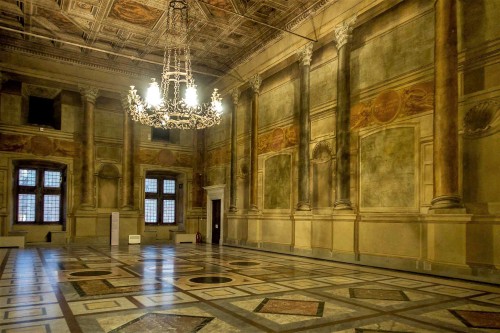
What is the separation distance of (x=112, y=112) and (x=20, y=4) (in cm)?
559

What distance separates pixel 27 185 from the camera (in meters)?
15.2

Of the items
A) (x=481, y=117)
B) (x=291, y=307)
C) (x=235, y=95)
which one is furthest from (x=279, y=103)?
(x=291, y=307)

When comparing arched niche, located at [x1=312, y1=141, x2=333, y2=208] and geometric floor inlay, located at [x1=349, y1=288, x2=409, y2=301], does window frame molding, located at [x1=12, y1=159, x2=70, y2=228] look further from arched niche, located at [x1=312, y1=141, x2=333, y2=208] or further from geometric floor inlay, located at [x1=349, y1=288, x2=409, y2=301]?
geometric floor inlay, located at [x1=349, y1=288, x2=409, y2=301]

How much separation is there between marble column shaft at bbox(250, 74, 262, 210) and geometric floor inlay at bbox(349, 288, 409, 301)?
7598 millimetres

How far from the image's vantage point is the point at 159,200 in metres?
17.9

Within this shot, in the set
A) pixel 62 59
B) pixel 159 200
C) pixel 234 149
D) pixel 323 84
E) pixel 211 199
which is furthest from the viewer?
pixel 159 200

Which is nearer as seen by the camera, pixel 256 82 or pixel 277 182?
pixel 277 182

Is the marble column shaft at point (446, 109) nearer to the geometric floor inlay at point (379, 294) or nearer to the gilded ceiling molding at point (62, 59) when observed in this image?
the geometric floor inlay at point (379, 294)

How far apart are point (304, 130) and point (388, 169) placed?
300 cm

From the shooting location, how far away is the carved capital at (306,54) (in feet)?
36.5

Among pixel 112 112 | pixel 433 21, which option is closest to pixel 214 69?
pixel 112 112

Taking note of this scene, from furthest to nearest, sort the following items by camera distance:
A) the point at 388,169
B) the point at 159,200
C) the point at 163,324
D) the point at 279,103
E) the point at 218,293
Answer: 1. the point at 159,200
2. the point at 279,103
3. the point at 388,169
4. the point at 218,293
5. the point at 163,324

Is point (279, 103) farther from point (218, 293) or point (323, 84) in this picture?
point (218, 293)

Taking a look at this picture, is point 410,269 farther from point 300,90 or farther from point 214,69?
point 214,69
